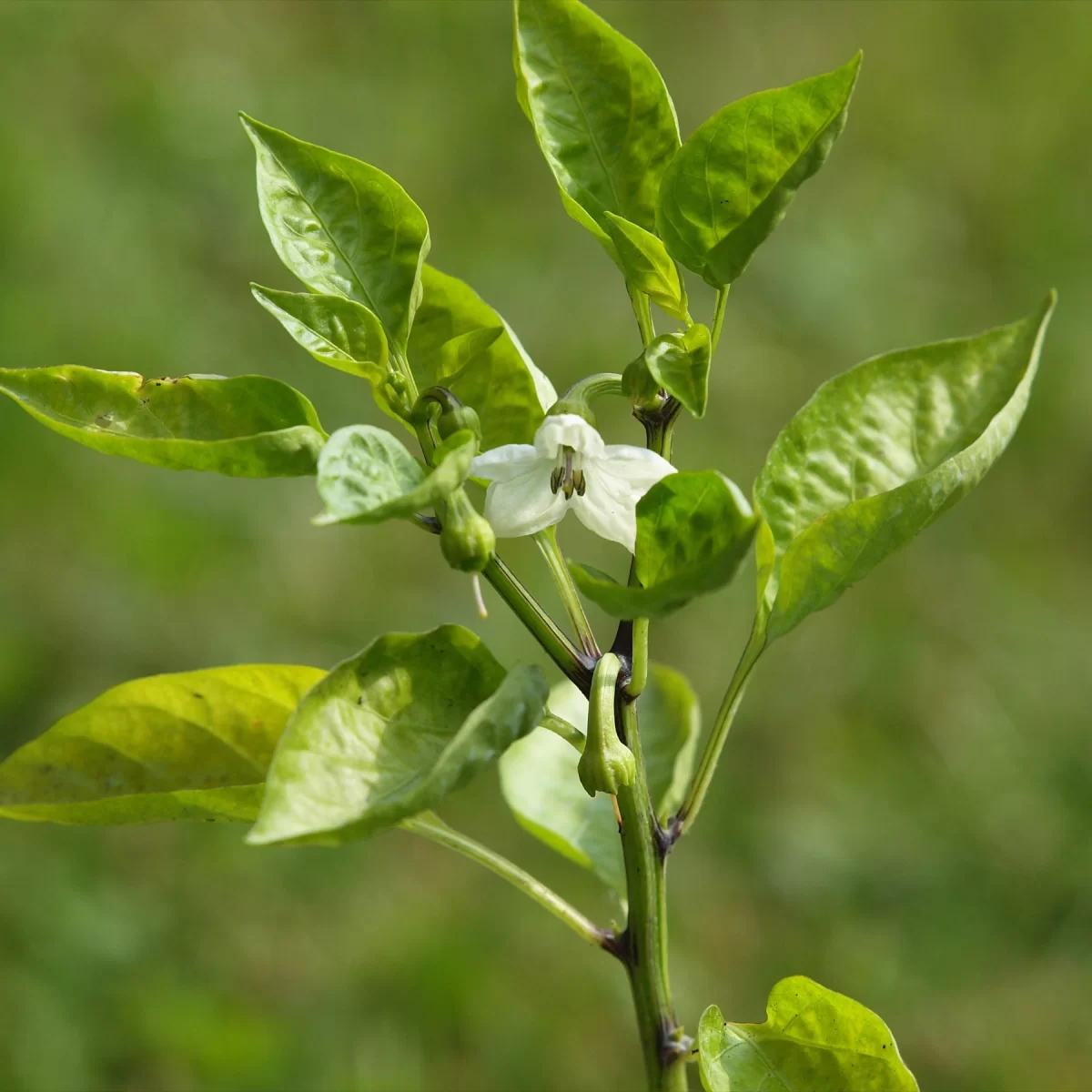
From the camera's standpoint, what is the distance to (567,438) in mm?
631

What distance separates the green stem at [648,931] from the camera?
647 mm

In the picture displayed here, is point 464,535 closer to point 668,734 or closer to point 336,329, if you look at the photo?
point 336,329

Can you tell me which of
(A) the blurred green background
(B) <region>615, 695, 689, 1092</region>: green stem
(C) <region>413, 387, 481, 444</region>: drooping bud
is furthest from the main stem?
(A) the blurred green background

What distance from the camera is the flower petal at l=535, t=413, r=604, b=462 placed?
629 mm

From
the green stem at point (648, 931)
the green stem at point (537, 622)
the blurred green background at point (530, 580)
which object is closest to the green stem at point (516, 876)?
the green stem at point (648, 931)

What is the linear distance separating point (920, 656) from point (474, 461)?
1.84 meters

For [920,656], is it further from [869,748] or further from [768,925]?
[768,925]

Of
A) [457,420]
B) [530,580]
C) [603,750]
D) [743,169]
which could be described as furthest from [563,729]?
[530,580]

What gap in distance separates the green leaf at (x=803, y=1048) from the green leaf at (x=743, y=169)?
1.25 feet

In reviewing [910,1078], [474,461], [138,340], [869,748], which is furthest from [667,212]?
[138,340]

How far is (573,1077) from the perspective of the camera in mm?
1746

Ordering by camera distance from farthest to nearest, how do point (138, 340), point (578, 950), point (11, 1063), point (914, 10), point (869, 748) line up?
point (914, 10) < point (138, 340) < point (869, 748) < point (578, 950) < point (11, 1063)

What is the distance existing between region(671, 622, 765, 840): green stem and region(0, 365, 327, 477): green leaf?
0.28 metres

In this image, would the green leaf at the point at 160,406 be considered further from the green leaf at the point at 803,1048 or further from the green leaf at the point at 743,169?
the green leaf at the point at 803,1048
